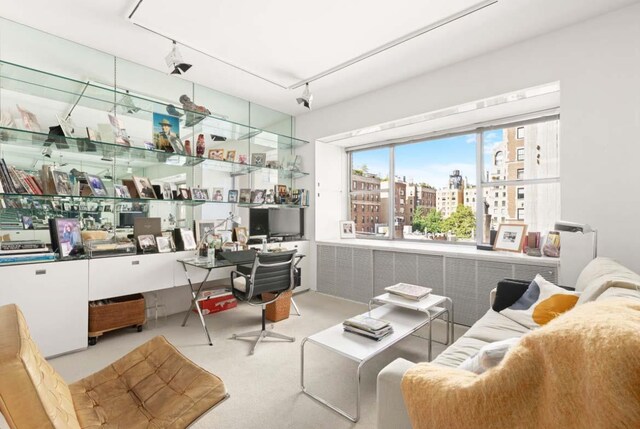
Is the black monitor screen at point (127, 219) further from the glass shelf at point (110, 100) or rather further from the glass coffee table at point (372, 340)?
the glass coffee table at point (372, 340)

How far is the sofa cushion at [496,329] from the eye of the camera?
186cm

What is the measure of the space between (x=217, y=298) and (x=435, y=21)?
11.8ft

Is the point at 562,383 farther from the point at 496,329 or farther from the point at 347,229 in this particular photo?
the point at 347,229

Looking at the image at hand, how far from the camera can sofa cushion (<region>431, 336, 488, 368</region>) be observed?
1.57 meters

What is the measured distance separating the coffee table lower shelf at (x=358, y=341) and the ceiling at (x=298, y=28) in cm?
247

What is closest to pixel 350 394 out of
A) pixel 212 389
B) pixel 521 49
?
pixel 212 389

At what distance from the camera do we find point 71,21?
2.62 metres

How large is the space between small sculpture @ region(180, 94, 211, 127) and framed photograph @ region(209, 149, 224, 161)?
40cm

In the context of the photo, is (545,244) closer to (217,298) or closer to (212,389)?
(212,389)

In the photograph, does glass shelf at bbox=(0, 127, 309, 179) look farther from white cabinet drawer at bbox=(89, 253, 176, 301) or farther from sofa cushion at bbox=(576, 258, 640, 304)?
sofa cushion at bbox=(576, 258, 640, 304)

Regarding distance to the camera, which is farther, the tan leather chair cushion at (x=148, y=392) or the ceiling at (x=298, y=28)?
the ceiling at (x=298, y=28)

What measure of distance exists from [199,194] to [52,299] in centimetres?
173

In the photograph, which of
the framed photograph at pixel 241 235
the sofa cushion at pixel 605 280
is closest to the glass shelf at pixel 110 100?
the framed photograph at pixel 241 235

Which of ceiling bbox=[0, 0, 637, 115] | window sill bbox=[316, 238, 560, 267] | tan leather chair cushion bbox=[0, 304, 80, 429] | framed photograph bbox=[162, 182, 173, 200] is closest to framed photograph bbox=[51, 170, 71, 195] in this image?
framed photograph bbox=[162, 182, 173, 200]
